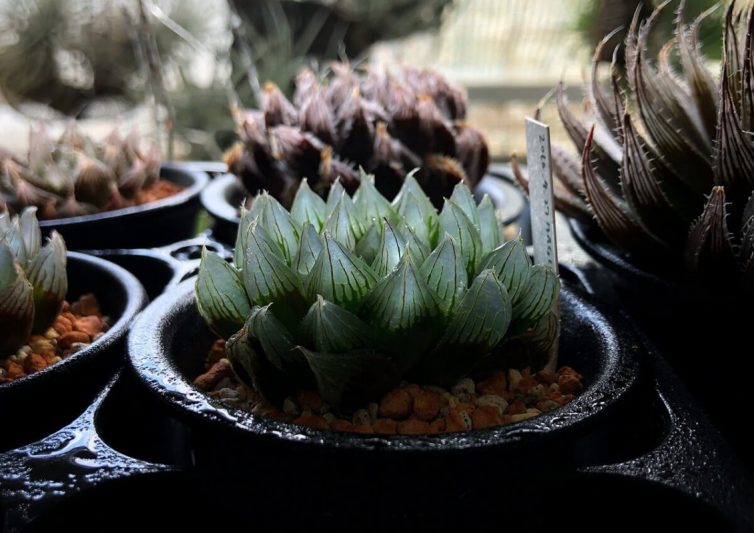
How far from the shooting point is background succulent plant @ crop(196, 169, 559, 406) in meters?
0.54

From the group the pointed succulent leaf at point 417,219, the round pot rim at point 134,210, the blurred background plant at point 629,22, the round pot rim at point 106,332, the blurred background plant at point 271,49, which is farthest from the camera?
the blurred background plant at point 271,49

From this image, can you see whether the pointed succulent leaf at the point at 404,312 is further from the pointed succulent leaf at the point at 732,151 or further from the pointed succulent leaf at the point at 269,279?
the pointed succulent leaf at the point at 732,151

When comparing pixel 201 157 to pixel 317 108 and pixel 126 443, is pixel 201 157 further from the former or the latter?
pixel 126 443

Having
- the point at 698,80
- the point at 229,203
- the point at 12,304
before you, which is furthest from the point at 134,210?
the point at 698,80

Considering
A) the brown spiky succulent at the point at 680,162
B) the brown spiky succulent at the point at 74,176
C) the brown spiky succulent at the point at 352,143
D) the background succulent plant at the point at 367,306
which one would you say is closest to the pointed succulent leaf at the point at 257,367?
the background succulent plant at the point at 367,306

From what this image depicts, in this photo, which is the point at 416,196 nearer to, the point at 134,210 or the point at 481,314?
the point at 481,314

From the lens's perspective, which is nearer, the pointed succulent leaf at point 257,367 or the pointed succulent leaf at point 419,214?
the pointed succulent leaf at point 257,367

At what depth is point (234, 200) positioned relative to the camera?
112cm

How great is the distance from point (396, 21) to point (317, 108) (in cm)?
239

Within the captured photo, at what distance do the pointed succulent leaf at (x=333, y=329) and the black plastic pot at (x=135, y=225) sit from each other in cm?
54

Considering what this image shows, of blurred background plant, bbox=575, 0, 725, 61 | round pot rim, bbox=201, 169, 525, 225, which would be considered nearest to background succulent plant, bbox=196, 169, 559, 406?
round pot rim, bbox=201, 169, 525, 225

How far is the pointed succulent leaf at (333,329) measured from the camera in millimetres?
521

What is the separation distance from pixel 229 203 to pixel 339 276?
585mm

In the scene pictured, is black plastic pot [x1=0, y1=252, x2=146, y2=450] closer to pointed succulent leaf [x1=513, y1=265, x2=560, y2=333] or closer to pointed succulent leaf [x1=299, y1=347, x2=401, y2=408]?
pointed succulent leaf [x1=299, y1=347, x2=401, y2=408]
